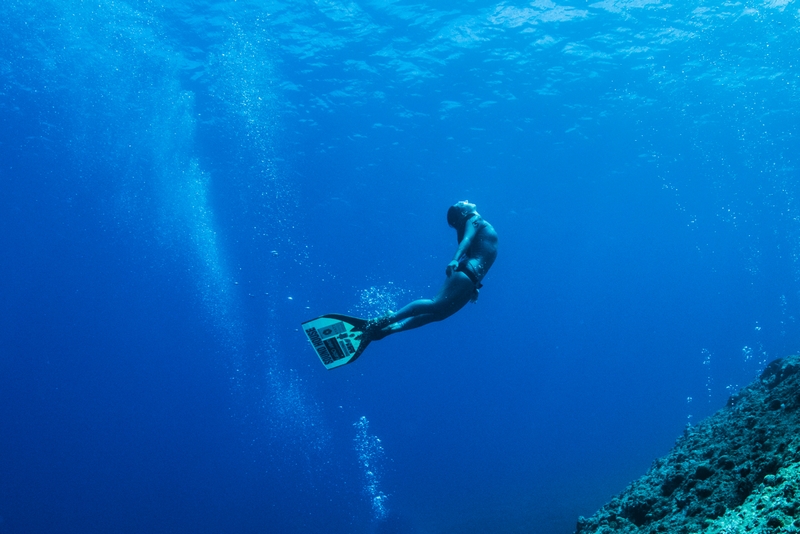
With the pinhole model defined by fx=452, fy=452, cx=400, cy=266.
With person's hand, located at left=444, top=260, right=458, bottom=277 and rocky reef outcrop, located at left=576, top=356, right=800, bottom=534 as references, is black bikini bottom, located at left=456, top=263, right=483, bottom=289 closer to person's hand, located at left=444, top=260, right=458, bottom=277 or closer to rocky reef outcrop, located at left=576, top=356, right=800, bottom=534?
person's hand, located at left=444, top=260, right=458, bottom=277

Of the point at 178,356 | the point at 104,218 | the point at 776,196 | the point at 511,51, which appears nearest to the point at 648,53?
the point at 511,51

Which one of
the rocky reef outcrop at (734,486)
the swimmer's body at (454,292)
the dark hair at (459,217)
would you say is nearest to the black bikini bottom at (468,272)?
the swimmer's body at (454,292)

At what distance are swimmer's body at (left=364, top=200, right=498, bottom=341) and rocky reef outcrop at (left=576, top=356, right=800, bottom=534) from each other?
2.43 meters

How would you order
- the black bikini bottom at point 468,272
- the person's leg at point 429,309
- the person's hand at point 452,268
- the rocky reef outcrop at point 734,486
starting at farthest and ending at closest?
the black bikini bottom at point 468,272
the person's hand at point 452,268
the person's leg at point 429,309
the rocky reef outcrop at point 734,486

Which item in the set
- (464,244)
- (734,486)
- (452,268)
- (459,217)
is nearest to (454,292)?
(452,268)

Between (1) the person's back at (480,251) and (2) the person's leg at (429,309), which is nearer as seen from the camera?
(2) the person's leg at (429,309)

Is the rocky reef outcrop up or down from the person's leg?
down

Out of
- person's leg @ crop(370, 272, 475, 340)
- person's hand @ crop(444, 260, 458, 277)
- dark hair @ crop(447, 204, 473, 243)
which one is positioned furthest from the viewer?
dark hair @ crop(447, 204, 473, 243)

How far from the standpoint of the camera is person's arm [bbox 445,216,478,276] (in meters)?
5.11

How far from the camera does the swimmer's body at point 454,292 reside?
4.98 metres

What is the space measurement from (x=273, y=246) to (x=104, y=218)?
12541mm

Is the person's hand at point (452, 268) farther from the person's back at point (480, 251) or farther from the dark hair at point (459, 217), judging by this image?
the dark hair at point (459, 217)

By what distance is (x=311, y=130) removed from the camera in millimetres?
23625

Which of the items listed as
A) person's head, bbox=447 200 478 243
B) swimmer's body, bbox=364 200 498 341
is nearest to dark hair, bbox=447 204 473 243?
person's head, bbox=447 200 478 243
